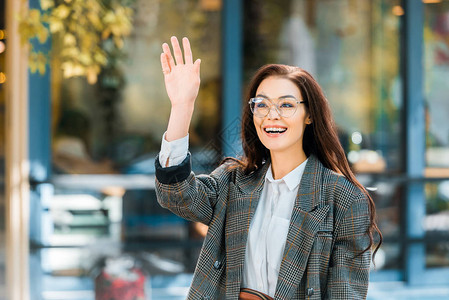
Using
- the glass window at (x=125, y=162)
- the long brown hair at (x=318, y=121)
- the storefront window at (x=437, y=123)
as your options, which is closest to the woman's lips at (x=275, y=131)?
the long brown hair at (x=318, y=121)

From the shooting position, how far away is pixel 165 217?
5.66 metres

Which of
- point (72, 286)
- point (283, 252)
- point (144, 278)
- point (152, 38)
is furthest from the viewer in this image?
point (152, 38)

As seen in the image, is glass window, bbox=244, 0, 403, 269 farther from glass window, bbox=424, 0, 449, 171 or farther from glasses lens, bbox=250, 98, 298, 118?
glasses lens, bbox=250, 98, 298, 118

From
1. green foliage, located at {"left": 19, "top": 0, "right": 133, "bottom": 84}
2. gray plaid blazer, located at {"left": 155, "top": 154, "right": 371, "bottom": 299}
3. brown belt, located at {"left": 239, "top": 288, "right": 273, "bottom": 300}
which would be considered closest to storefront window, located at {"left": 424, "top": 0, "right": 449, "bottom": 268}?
green foliage, located at {"left": 19, "top": 0, "right": 133, "bottom": 84}

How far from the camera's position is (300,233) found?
1977mm

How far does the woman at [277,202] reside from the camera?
1.95 metres

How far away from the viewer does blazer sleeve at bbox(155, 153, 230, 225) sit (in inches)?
77.5

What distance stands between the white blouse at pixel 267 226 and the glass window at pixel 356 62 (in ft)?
12.4

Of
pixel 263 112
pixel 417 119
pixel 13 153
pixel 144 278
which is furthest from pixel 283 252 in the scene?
pixel 417 119

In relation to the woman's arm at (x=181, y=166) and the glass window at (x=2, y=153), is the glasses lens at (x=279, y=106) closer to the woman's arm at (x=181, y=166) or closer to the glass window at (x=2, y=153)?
the woman's arm at (x=181, y=166)

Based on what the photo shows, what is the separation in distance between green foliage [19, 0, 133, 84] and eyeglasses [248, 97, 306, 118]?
8.17 ft

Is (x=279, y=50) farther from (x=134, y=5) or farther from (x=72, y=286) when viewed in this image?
(x=72, y=286)

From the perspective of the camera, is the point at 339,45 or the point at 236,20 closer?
the point at 236,20

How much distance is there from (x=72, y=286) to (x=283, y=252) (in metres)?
3.90
